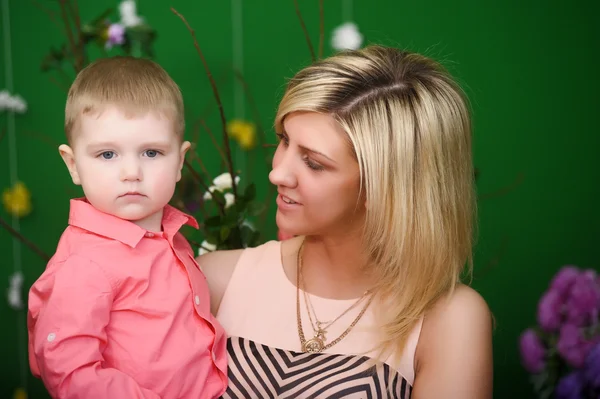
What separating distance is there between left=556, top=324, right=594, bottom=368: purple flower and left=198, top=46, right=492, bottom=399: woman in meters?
0.49

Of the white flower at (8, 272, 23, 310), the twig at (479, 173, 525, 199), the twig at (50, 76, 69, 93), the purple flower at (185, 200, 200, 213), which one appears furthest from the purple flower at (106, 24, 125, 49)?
the twig at (479, 173, 525, 199)

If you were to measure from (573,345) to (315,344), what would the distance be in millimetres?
744

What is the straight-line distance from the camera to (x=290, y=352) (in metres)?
1.88

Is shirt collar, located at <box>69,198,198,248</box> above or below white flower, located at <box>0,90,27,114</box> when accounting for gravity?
above

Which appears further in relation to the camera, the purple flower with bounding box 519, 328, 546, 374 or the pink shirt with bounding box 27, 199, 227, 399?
the pink shirt with bounding box 27, 199, 227, 399

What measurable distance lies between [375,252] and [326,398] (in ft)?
1.28

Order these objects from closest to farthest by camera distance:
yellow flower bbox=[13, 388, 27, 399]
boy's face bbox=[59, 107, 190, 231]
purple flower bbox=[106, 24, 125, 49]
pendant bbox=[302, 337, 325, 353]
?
1. boy's face bbox=[59, 107, 190, 231]
2. pendant bbox=[302, 337, 325, 353]
3. purple flower bbox=[106, 24, 125, 49]
4. yellow flower bbox=[13, 388, 27, 399]

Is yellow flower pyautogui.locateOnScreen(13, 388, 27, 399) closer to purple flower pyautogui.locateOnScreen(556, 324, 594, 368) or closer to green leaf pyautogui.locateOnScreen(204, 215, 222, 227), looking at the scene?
green leaf pyautogui.locateOnScreen(204, 215, 222, 227)

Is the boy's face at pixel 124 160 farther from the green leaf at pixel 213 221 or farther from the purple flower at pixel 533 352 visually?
the purple flower at pixel 533 352

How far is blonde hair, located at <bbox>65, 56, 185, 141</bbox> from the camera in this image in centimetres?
158

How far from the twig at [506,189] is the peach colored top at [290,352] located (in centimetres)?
148

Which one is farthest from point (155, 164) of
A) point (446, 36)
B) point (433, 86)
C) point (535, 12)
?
point (535, 12)

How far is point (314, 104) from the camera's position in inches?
71.6

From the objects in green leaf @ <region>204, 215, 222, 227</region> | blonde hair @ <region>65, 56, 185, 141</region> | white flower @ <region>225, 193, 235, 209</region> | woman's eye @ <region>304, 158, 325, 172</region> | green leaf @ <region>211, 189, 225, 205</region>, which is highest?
blonde hair @ <region>65, 56, 185, 141</region>
